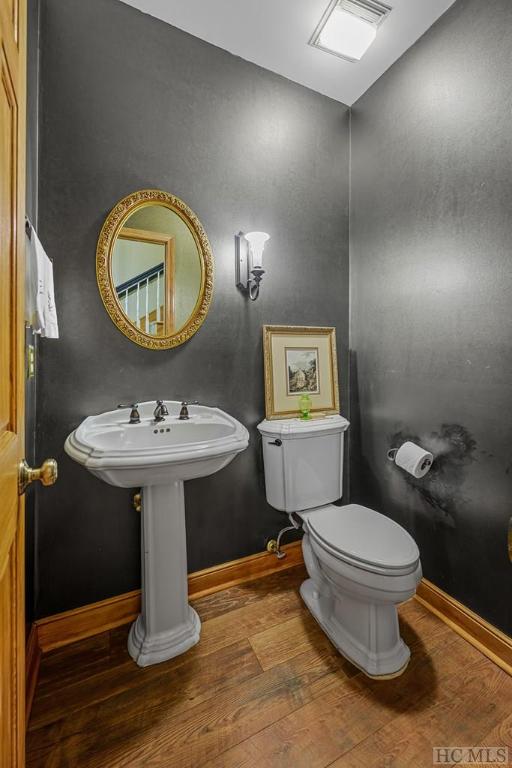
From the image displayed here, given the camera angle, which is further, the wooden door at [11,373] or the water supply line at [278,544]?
the water supply line at [278,544]

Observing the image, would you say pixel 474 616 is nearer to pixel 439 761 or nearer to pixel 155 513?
pixel 439 761

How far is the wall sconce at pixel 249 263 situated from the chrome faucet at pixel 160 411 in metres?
0.71

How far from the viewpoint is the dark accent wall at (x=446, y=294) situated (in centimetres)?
132

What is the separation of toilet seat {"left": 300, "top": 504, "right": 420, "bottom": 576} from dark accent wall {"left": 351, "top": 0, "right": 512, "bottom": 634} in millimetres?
341

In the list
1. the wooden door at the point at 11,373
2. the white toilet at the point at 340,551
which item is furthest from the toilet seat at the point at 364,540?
the wooden door at the point at 11,373

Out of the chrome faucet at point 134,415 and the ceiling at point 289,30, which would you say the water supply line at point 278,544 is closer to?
the chrome faucet at point 134,415

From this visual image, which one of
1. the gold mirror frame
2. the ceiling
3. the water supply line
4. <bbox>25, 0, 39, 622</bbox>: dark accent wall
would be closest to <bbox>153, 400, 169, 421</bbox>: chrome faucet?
Answer: the gold mirror frame

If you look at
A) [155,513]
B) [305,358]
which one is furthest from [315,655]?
[305,358]

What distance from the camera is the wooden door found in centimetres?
54

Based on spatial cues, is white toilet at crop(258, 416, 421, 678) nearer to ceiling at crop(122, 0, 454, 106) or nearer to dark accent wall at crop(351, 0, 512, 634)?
dark accent wall at crop(351, 0, 512, 634)

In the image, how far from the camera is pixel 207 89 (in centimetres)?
164

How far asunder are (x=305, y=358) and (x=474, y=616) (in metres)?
1.37

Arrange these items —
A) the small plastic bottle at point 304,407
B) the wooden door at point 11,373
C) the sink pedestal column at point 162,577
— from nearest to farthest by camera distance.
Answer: the wooden door at point 11,373 → the sink pedestal column at point 162,577 → the small plastic bottle at point 304,407

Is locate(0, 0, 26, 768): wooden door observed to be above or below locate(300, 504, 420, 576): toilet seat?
above
